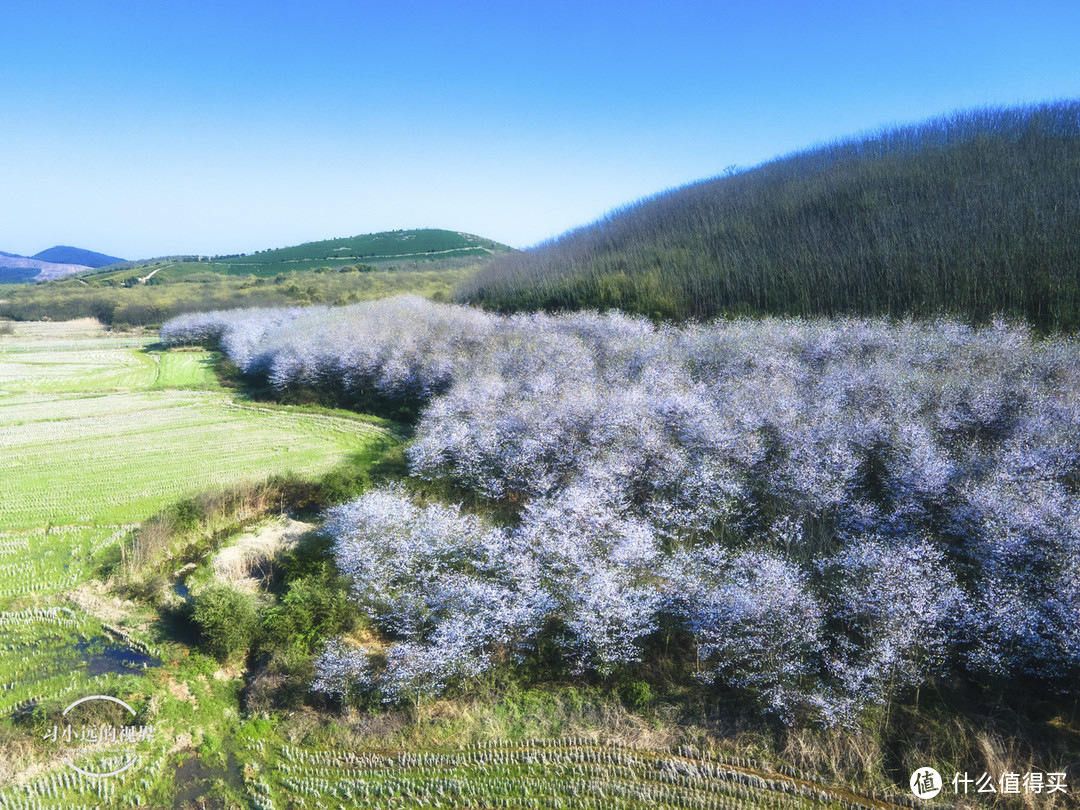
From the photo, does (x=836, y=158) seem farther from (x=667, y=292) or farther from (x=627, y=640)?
(x=627, y=640)

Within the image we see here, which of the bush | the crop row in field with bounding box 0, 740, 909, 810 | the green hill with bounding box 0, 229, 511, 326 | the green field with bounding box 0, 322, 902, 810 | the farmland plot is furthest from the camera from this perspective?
the green hill with bounding box 0, 229, 511, 326

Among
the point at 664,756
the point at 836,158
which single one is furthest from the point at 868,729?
the point at 836,158

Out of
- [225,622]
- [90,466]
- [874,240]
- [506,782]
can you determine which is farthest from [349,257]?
[506,782]

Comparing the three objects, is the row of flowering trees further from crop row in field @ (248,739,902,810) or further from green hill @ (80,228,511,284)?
green hill @ (80,228,511,284)

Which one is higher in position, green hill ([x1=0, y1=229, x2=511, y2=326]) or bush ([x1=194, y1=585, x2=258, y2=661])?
green hill ([x1=0, y1=229, x2=511, y2=326])

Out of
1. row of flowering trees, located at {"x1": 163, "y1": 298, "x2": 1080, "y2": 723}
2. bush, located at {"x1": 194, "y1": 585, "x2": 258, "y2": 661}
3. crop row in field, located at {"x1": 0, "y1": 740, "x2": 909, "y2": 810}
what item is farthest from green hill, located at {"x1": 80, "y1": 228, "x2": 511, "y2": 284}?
crop row in field, located at {"x1": 0, "y1": 740, "x2": 909, "y2": 810}

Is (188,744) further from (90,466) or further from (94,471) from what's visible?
(90,466)

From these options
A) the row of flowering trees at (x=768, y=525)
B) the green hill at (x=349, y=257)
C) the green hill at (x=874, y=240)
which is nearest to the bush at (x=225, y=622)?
the row of flowering trees at (x=768, y=525)
